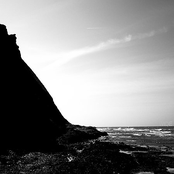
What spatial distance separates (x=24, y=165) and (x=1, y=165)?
3.14m

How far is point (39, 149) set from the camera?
131ft

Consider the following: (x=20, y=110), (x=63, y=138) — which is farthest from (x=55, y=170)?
(x=63, y=138)

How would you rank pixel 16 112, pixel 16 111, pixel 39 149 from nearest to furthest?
1. pixel 39 149
2. pixel 16 112
3. pixel 16 111

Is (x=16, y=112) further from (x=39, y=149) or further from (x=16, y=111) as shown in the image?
(x=39, y=149)

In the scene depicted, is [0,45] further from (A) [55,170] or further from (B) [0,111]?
(A) [55,170]

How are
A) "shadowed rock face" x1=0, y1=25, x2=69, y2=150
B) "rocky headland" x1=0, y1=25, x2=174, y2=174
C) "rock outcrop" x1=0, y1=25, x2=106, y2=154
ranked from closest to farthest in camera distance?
"rocky headland" x1=0, y1=25, x2=174, y2=174 → "rock outcrop" x1=0, y1=25, x2=106, y2=154 → "shadowed rock face" x1=0, y1=25, x2=69, y2=150

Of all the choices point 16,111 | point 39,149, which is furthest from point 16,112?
point 39,149

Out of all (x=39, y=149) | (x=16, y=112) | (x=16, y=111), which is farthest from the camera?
(x=16, y=111)

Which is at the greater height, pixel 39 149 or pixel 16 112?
pixel 16 112

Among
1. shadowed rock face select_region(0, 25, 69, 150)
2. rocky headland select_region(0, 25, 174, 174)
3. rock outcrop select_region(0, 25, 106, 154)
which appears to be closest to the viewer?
rocky headland select_region(0, 25, 174, 174)

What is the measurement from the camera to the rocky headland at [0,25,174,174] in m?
26.7

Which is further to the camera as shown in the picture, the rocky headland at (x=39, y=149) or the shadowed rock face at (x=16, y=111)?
the shadowed rock face at (x=16, y=111)

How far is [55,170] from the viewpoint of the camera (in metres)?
24.6

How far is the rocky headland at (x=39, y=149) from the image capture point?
26.7m
